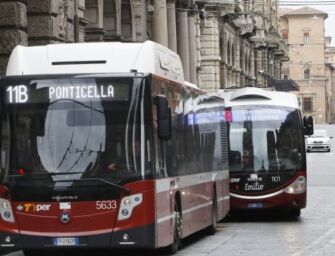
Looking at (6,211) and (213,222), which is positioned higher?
(6,211)

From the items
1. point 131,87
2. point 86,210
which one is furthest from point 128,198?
point 131,87

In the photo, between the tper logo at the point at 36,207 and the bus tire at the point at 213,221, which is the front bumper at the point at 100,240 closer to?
the tper logo at the point at 36,207

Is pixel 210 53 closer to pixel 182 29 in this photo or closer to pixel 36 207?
pixel 182 29

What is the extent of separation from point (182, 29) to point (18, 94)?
109ft

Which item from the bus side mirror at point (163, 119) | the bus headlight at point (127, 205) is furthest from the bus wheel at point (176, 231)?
the bus side mirror at point (163, 119)

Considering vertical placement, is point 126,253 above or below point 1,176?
below

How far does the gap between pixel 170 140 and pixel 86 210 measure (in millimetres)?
2022

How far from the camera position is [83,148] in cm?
1338

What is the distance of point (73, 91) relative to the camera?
13531mm

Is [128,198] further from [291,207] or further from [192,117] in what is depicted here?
[291,207]

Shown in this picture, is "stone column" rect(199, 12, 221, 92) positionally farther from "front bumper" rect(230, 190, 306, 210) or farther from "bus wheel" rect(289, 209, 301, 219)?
"front bumper" rect(230, 190, 306, 210)

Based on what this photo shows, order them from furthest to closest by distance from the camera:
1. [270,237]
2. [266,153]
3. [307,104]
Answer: [307,104], [266,153], [270,237]

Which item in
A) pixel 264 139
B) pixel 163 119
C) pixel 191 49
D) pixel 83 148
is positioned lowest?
pixel 83 148

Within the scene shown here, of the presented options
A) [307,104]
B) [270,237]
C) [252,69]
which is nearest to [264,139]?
[270,237]
